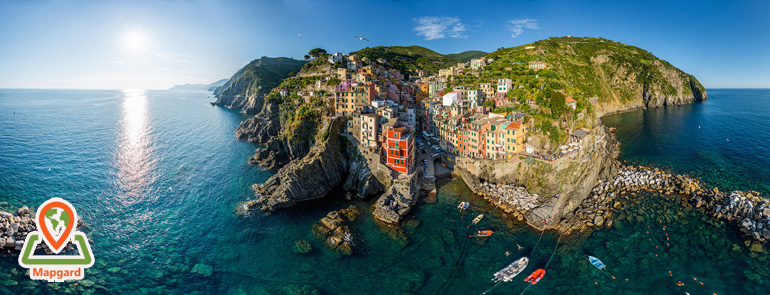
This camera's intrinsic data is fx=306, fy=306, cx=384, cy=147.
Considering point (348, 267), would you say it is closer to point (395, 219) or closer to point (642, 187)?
point (395, 219)

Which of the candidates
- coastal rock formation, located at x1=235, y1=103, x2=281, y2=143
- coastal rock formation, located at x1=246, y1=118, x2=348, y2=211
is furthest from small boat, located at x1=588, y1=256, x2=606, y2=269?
coastal rock formation, located at x1=235, y1=103, x2=281, y2=143

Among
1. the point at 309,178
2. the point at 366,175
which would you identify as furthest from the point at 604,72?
the point at 309,178

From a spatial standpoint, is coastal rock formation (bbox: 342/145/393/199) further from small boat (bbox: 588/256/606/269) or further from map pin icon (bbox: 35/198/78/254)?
map pin icon (bbox: 35/198/78/254)

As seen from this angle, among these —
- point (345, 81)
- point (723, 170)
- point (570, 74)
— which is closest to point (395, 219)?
point (345, 81)

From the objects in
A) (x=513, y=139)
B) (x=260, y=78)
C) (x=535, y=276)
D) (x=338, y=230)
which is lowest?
(x=535, y=276)

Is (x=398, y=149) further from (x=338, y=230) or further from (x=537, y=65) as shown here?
(x=537, y=65)

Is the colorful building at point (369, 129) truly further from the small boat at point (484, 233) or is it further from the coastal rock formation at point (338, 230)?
the small boat at point (484, 233)
